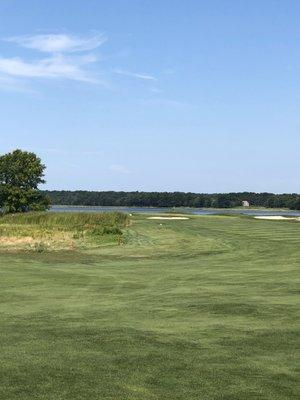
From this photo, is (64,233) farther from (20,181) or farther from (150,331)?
(20,181)

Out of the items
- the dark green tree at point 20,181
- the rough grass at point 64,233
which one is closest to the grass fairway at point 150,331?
the rough grass at point 64,233

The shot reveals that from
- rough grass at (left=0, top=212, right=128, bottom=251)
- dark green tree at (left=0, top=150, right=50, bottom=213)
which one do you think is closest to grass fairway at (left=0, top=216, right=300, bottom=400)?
rough grass at (left=0, top=212, right=128, bottom=251)

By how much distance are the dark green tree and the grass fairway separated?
5325 cm

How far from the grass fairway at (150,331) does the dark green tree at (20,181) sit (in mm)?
53248

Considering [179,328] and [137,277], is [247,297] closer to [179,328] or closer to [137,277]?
[179,328]

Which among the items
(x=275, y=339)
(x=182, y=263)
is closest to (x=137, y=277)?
(x=182, y=263)

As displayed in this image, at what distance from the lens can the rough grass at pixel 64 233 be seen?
34125mm

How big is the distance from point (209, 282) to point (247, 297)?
10.9ft

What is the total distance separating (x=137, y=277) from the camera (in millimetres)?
20266

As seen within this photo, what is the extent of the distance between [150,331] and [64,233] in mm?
27845

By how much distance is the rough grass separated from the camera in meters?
34.1

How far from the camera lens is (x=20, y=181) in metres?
77.1

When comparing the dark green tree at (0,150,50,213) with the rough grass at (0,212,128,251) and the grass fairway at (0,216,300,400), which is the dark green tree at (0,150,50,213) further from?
the grass fairway at (0,216,300,400)

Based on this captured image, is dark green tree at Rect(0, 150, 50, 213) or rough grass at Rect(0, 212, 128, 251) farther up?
dark green tree at Rect(0, 150, 50, 213)
